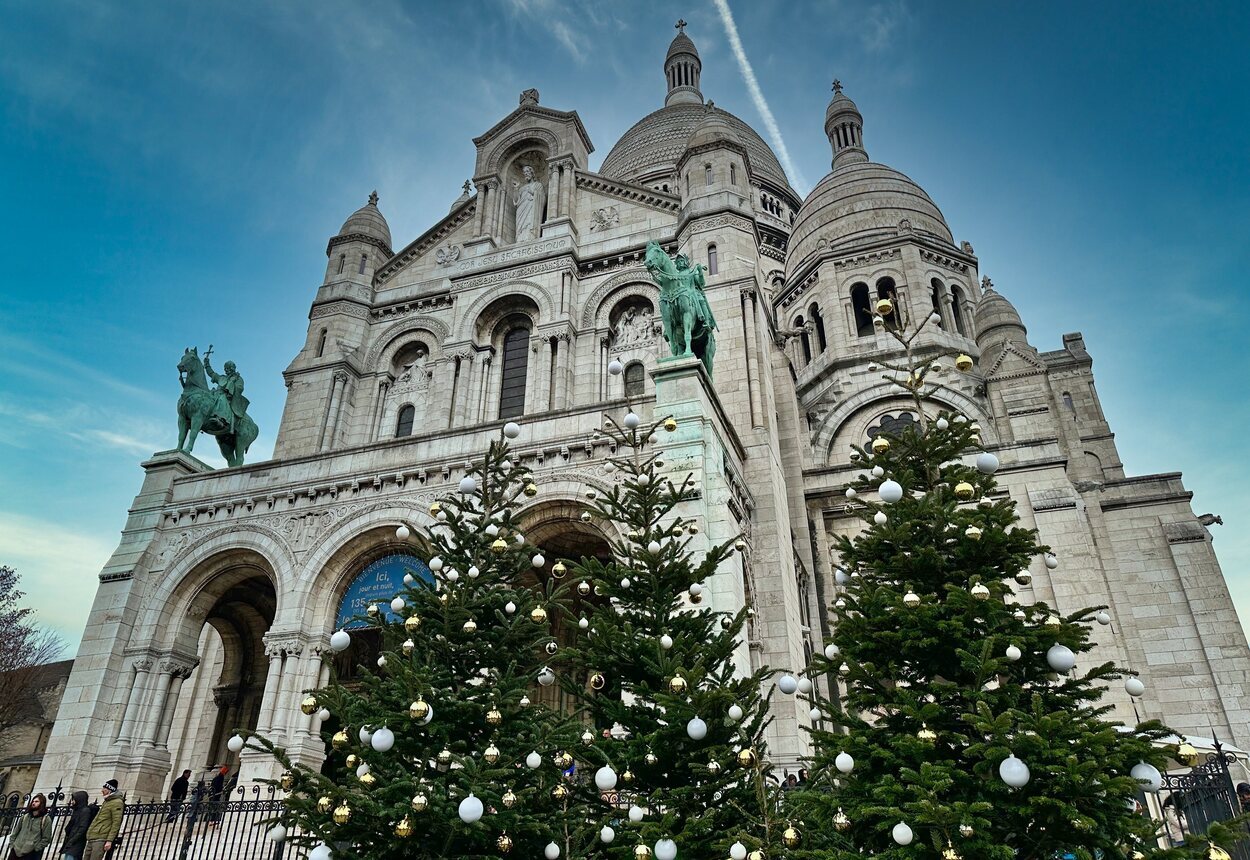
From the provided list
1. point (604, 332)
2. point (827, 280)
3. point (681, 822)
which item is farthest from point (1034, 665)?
point (827, 280)

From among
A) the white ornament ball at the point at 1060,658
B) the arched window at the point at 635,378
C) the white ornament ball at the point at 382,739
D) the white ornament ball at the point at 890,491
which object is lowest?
the white ornament ball at the point at 382,739

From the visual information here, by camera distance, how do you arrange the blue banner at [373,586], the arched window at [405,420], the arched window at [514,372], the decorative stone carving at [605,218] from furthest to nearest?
the decorative stone carving at [605,218] < the arched window at [405,420] < the arched window at [514,372] < the blue banner at [373,586]

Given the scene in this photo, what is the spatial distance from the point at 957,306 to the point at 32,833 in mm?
30004

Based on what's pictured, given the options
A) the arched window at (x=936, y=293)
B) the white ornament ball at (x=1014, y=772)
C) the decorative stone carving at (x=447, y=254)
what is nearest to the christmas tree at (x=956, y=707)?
the white ornament ball at (x=1014, y=772)

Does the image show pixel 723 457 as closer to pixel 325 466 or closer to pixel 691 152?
pixel 325 466

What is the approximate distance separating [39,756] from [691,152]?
39.3 meters

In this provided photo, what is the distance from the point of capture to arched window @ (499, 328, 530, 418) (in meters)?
23.6

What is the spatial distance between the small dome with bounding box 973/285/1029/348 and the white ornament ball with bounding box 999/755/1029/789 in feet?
73.7

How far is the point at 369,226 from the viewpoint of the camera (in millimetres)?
27969

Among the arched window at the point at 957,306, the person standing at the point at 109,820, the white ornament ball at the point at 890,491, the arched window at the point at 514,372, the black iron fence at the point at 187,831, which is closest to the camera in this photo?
the white ornament ball at the point at 890,491

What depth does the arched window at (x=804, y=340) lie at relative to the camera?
1212 inches

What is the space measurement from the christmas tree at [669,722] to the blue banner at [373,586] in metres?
8.21

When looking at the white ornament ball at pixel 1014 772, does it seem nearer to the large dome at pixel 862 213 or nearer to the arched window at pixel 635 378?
the arched window at pixel 635 378

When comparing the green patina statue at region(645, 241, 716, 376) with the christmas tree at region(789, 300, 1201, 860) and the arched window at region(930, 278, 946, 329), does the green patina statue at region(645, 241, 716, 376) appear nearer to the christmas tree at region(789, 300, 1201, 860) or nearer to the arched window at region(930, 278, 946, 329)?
the christmas tree at region(789, 300, 1201, 860)
